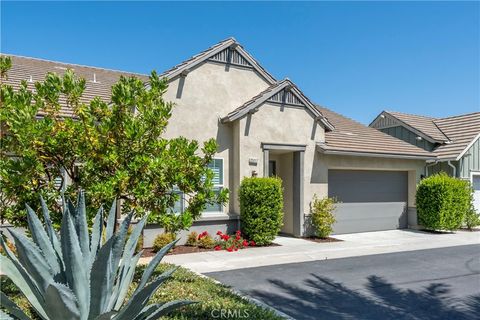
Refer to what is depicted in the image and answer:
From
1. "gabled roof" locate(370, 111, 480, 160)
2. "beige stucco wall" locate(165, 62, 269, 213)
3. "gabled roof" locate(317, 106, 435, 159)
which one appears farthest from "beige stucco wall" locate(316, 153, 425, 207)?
"beige stucco wall" locate(165, 62, 269, 213)

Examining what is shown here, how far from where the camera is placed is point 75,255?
3.19 metres

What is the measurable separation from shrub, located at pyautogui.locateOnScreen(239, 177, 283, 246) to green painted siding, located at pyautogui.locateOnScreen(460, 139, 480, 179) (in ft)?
36.1

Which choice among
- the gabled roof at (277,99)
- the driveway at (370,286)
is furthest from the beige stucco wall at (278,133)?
the driveway at (370,286)

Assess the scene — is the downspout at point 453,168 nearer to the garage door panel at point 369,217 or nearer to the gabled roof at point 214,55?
the garage door panel at point 369,217

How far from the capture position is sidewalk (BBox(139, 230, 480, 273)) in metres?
10.1

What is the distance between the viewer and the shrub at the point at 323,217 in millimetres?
14062

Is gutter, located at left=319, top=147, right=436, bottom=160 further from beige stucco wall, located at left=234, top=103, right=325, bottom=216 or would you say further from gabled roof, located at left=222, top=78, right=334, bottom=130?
gabled roof, located at left=222, top=78, right=334, bottom=130

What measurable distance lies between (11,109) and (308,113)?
36.1 ft

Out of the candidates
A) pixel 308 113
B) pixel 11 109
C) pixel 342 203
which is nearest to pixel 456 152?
pixel 342 203

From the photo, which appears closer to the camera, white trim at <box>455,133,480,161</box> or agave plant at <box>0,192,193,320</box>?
agave plant at <box>0,192,193,320</box>

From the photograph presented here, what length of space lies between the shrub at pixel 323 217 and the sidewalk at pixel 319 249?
766mm

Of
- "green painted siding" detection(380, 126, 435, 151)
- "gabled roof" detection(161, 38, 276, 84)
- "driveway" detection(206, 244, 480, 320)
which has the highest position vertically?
"gabled roof" detection(161, 38, 276, 84)

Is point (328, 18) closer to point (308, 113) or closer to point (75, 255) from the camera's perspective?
point (308, 113)

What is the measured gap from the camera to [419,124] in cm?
2095
